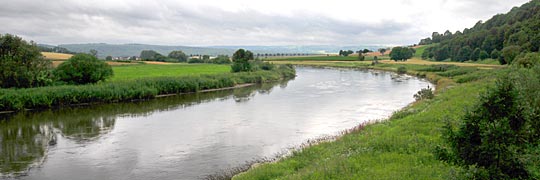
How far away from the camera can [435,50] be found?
381ft

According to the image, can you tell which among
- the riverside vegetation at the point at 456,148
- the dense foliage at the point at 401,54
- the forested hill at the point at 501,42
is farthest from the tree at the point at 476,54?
the riverside vegetation at the point at 456,148

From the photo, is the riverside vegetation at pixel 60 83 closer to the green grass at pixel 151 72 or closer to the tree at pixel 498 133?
the green grass at pixel 151 72

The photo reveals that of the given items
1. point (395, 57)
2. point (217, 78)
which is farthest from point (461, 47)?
point (217, 78)

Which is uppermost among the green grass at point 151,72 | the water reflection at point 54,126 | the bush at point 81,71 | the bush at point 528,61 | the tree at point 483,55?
the tree at point 483,55

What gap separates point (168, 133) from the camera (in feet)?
83.9

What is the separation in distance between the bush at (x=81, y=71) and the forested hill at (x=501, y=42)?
50.7 m

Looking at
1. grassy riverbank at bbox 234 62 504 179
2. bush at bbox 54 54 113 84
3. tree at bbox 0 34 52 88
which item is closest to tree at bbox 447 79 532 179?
grassy riverbank at bbox 234 62 504 179

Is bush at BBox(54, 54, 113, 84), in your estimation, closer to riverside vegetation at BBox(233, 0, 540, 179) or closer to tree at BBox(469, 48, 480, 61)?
riverside vegetation at BBox(233, 0, 540, 179)

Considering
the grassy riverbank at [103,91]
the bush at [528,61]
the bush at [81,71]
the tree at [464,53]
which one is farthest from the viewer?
the tree at [464,53]

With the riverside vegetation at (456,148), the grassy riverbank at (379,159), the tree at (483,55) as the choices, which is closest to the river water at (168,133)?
the grassy riverbank at (379,159)

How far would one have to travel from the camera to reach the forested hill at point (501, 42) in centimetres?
6191

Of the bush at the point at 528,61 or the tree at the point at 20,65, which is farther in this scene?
the tree at the point at 20,65

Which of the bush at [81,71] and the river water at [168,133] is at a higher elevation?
the bush at [81,71]

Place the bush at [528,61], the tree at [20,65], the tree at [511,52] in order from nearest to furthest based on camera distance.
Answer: the bush at [528,61] → the tree at [20,65] → the tree at [511,52]
